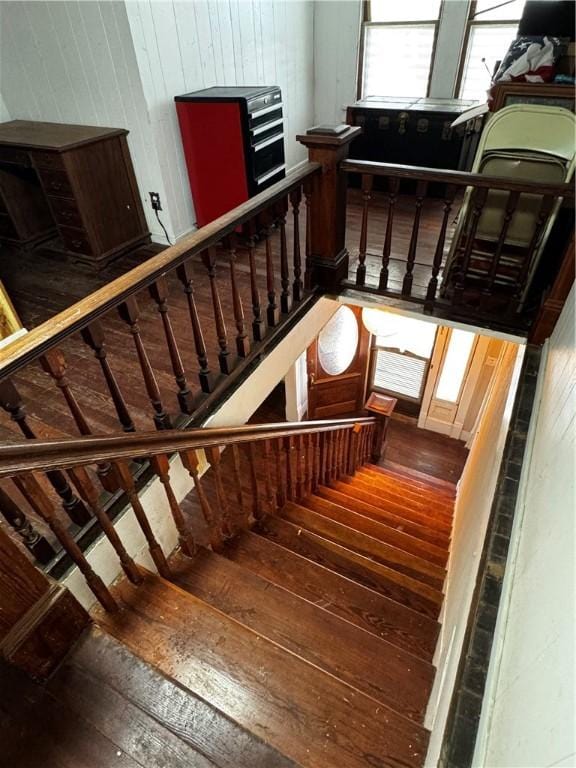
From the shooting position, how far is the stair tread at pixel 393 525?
280cm

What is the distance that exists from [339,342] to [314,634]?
4260 mm

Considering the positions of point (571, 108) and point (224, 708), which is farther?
point (571, 108)

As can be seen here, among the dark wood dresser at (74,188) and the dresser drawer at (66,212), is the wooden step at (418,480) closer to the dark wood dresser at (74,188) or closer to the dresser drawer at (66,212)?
the dark wood dresser at (74,188)

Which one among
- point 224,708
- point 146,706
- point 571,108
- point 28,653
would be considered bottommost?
point 224,708

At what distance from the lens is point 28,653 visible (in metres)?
1.15

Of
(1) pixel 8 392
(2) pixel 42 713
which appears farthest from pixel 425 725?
(1) pixel 8 392

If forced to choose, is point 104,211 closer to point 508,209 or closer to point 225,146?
point 225,146

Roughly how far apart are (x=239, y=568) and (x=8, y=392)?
1.15m

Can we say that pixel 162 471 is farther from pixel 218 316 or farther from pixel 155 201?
pixel 155 201

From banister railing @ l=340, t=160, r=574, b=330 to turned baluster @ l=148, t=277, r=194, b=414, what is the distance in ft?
4.33

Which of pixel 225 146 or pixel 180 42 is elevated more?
pixel 180 42

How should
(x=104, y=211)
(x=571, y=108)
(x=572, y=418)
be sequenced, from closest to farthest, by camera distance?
(x=572, y=418), (x=571, y=108), (x=104, y=211)

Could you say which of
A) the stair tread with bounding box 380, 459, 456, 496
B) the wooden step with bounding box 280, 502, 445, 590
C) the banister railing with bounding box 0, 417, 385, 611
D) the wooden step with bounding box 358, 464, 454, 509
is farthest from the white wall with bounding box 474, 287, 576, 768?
the stair tread with bounding box 380, 459, 456, 496

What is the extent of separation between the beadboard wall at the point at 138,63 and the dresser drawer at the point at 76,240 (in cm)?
54
